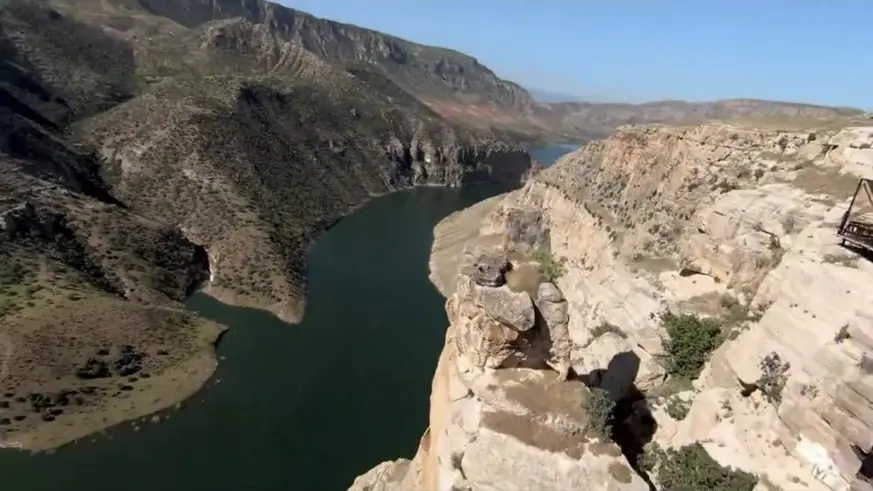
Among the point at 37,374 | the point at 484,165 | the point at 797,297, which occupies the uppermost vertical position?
the point at 797,297

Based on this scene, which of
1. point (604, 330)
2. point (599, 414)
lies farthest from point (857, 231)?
point (604, 330)

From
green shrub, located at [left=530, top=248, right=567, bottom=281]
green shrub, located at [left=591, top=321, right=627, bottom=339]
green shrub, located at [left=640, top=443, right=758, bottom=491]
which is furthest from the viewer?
green shrub, located at [left=591, top=321, right=627, bottom=339]

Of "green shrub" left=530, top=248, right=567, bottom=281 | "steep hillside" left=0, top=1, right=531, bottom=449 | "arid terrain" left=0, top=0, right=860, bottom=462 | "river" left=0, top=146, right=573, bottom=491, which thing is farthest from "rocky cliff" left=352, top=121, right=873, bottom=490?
"steep hillside" left=0, top=1, right=531, bottom=449

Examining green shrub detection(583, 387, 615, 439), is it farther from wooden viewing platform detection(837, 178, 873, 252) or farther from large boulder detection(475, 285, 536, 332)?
wooden viewing platform detection(837, 178, 873, 252)

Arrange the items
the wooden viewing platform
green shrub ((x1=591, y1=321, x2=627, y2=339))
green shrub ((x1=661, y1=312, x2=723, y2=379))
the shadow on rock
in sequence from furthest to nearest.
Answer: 1. green shrub ((x1=591, y1=321, x2=627, y2=339))
2. green shrub ((x1=661, y1=312, x2=723, y2=379))
3. the shadow on rock
4. the wooden viewing platform

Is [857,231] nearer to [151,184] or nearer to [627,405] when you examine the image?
[627,405]

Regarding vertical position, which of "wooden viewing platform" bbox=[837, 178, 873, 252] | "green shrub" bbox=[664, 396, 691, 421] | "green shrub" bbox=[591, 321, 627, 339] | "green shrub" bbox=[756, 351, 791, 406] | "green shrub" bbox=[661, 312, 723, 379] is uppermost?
"wooden viewing platform" bbox=[837, 178, 873, 252]

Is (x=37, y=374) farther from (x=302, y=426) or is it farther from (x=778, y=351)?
(x=778, y=351)

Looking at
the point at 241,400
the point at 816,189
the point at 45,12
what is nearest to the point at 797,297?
the point at 816,189

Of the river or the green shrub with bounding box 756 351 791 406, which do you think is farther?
the river
